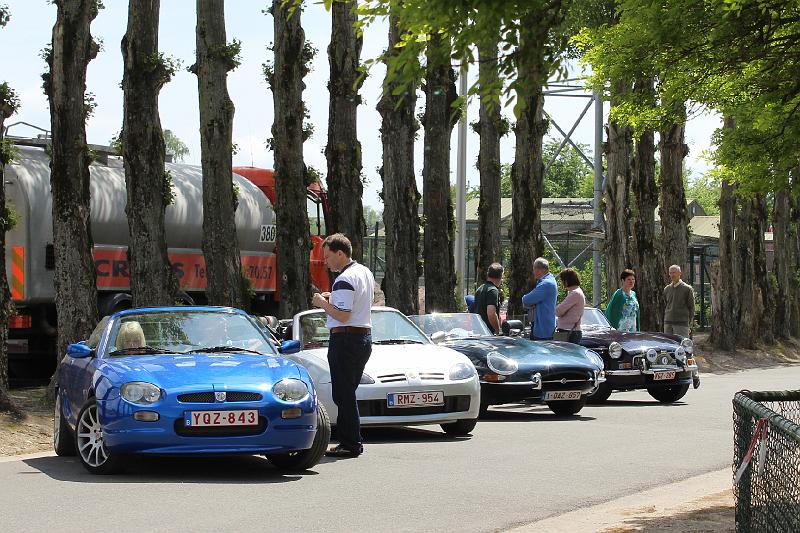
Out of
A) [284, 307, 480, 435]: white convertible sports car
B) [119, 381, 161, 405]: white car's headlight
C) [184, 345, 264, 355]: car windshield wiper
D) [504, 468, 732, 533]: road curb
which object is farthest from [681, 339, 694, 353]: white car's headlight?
[119, 381, 161, 405]: white car's headlight

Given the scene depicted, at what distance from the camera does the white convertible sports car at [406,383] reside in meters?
13.7

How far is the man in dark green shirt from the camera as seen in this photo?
19.6 m

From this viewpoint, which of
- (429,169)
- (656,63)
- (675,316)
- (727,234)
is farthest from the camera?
(727,234)

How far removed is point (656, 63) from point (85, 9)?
7.25 m

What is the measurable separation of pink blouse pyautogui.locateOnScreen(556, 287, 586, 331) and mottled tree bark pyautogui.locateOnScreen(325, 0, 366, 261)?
6790 mm

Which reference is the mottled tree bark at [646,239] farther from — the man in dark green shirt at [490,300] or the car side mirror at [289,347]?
the car side mirror at [289,347]

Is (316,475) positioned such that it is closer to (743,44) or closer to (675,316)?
(743,44)

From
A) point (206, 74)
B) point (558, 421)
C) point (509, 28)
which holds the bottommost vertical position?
point (558, 421)

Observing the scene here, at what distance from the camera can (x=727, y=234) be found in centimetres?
4006

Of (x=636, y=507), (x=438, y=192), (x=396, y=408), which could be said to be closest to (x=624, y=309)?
(x=438, y=192)

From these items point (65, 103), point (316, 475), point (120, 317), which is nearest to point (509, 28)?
point (316, 475)

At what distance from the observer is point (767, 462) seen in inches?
254

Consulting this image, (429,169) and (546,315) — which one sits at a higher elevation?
(429,169)

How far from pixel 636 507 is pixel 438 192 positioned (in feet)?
63.1
